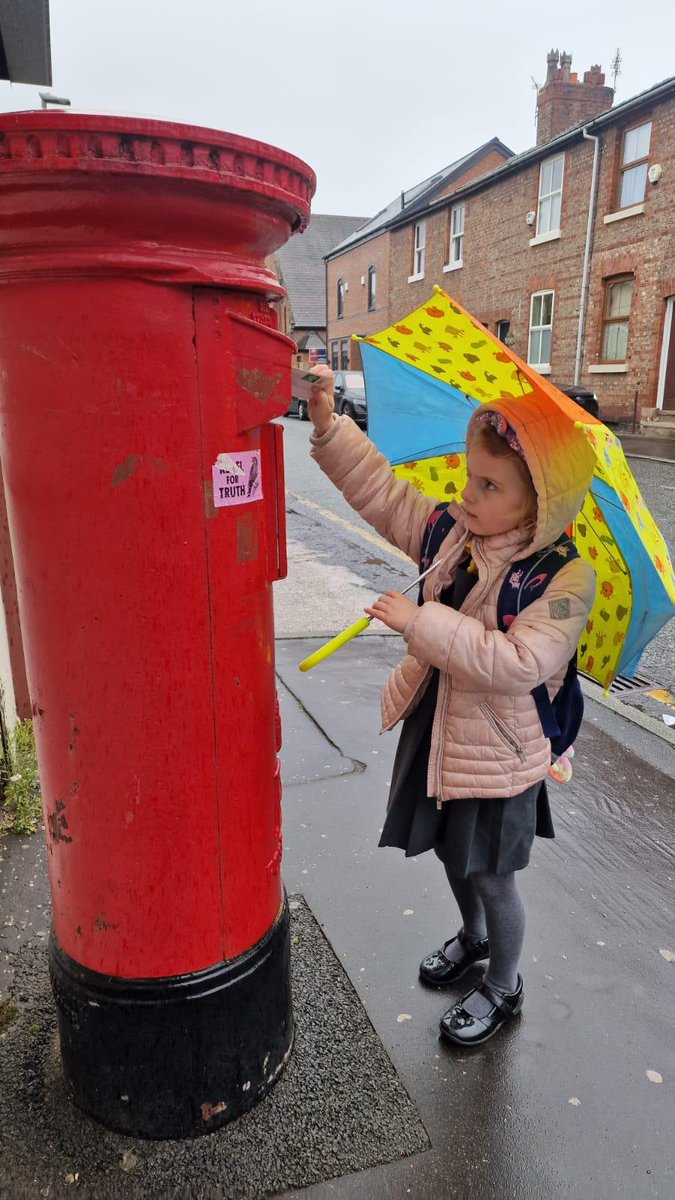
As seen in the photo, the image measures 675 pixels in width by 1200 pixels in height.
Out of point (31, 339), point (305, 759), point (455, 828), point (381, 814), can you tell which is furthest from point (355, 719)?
point (31, 339)


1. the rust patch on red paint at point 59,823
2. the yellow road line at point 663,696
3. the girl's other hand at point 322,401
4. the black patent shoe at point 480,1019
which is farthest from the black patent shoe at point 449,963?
the yellow road line at point 663,696

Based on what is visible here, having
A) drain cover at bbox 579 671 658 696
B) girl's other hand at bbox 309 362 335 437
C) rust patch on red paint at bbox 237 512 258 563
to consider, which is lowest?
drain cover at bbox 579 671 658 696

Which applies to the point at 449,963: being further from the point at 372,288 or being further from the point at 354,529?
the point at 372,288

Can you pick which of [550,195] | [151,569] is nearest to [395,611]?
[151,569]

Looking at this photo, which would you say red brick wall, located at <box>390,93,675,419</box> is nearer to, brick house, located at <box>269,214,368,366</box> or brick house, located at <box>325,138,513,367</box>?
brick house, located at <box>325,138,513,367</box>

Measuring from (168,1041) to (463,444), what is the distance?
159 centimetres

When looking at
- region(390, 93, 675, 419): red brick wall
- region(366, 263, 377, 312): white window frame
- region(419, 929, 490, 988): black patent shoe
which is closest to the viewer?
region(419, 929, 490, 988): black patent shoe

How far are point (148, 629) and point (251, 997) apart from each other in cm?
89

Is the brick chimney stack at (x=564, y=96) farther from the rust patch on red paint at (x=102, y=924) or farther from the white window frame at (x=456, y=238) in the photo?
the rust patch on red paint at (x=102, y=924)

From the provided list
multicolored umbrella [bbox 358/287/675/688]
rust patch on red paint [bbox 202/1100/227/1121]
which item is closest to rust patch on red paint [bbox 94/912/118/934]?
rust patch on red paint [bbox 202/1100/227/1121]

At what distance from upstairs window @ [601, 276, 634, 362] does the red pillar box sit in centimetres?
1702

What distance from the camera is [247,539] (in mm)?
1529

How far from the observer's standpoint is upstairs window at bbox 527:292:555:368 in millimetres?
19062

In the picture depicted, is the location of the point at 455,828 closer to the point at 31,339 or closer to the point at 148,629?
the point at 148,629
